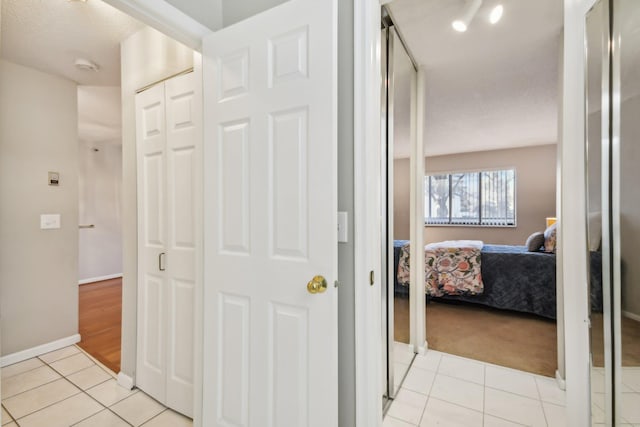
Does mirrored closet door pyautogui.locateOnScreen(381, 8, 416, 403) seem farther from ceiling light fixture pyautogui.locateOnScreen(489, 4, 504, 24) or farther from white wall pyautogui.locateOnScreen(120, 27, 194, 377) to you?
white wall pyautogui.locateOnScreen(120, 27, 194, 377)

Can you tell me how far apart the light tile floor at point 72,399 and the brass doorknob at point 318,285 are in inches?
51.7

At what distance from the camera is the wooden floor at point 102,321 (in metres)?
2.55

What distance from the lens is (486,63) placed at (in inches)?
104

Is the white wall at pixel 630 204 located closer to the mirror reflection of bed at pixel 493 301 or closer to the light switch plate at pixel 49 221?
the mirror reflection of bed at pixel 493 301

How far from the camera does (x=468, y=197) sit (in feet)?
20.8

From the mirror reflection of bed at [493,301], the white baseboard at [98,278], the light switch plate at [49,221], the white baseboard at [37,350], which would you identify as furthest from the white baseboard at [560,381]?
the white baseboard at [98,278]

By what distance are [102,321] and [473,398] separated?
3605 mm

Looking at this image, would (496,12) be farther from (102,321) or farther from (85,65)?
(102,321)

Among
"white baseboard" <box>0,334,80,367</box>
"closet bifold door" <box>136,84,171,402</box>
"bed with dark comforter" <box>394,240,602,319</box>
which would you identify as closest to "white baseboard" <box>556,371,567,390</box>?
"bed with dark comforter" <box>394,240,602,319</box>

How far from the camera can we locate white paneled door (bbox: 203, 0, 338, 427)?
1.13 meters

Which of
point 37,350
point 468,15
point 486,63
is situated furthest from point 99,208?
point 486,63

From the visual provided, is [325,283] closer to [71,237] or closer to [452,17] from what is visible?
[452,17]

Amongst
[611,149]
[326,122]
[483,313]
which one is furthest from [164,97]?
[483,313]

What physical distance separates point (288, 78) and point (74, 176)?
2.70m
